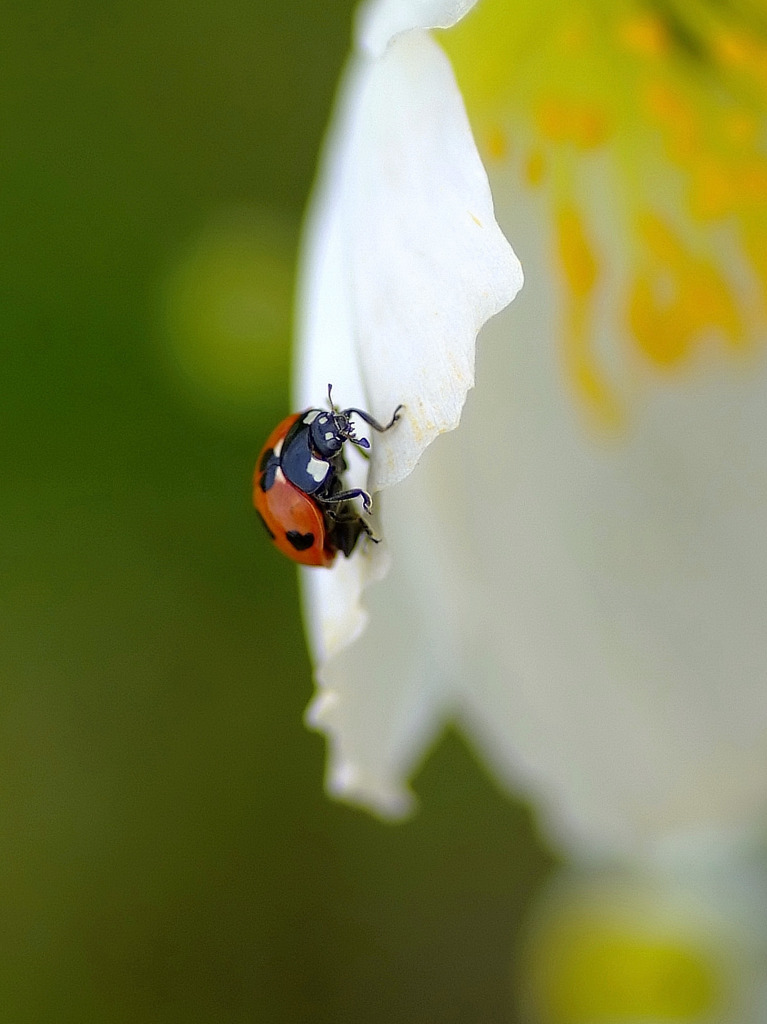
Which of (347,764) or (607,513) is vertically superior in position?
(607,513)

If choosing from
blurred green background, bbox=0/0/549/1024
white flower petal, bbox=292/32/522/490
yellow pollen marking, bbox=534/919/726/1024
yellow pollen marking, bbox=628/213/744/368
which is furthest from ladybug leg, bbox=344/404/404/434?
yellow pollen marking, bbox=534/919/726/1024

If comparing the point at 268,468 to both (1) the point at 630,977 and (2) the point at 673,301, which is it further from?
(1) the point at 630,977

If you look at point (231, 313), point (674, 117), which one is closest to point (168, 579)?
point (231, 313)

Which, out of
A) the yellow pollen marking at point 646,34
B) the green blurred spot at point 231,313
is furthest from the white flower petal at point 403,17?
the green blurred spot at point 231,313

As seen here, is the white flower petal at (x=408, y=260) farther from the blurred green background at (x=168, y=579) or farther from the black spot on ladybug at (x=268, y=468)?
the blurred green background at (x=168, y=579)

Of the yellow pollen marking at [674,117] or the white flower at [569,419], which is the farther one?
the yellow pollen marking at [674,117]

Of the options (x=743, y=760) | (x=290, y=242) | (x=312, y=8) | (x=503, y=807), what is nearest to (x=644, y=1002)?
(x=503, y=807)

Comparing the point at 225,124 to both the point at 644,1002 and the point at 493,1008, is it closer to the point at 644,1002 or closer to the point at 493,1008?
the point at 644,1002
